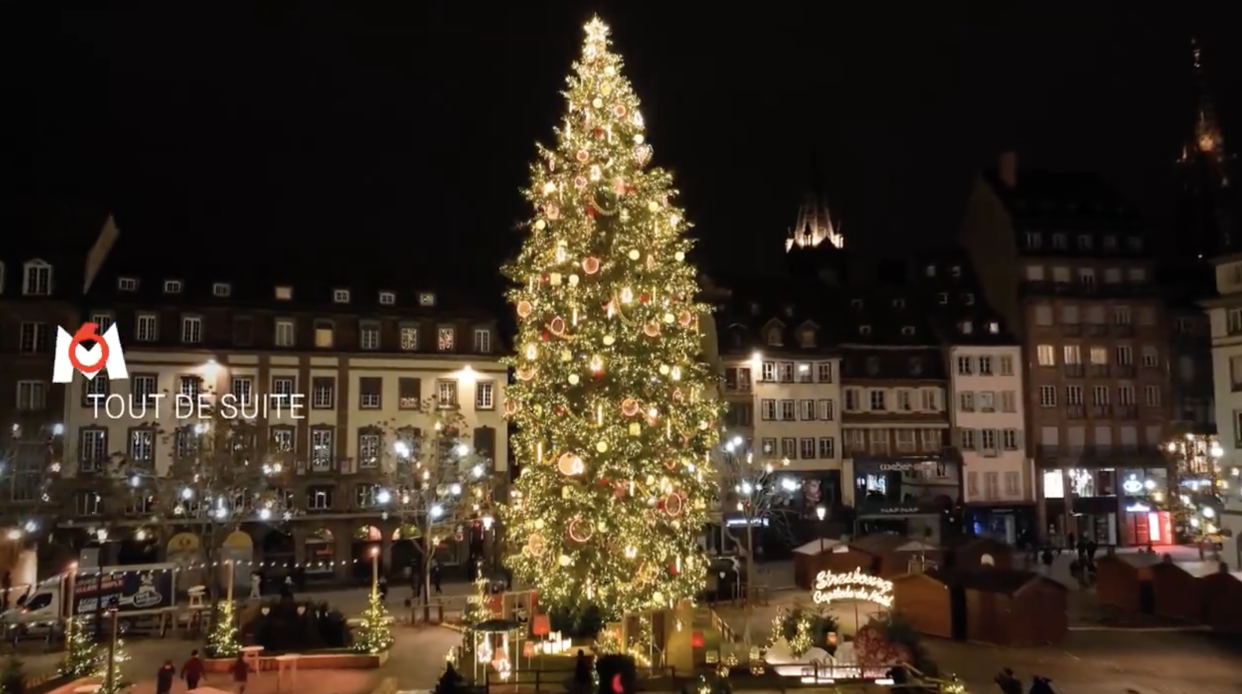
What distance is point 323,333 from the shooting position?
4875 cm

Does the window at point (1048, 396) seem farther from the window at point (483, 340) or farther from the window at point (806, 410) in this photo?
the window at point (483, 340)

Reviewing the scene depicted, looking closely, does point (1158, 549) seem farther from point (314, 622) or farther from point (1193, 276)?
point (314, 622)

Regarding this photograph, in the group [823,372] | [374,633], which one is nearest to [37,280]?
[374,633]

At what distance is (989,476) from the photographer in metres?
59.0

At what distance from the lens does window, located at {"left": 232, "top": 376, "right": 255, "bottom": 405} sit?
46.6 meters

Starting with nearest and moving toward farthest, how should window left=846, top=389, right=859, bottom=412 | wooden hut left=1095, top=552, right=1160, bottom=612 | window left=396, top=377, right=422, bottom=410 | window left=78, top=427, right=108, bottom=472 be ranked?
wooden hut left=1095, top=552, right=1160, bottom=612 → window left=78, top=427, right=108, bottom=472 → window left=396, top=377, right=422, bottom=410 → window left=846, top=389, right=859, bottom=412

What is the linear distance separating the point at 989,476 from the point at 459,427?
29180 millimetres

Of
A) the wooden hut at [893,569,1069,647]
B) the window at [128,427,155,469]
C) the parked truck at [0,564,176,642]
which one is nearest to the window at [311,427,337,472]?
the window at [128,427,155,469]

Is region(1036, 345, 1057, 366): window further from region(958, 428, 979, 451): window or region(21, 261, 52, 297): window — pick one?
region(21, 261, 52, 297): window

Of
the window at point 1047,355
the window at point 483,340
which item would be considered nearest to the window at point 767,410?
the window at point 483,340

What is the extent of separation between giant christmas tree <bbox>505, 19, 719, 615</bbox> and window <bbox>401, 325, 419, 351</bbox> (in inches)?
1021

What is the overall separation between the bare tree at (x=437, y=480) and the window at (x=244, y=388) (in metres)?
6.46

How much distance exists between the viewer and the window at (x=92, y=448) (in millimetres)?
44188

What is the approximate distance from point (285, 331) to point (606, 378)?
93.6ft
